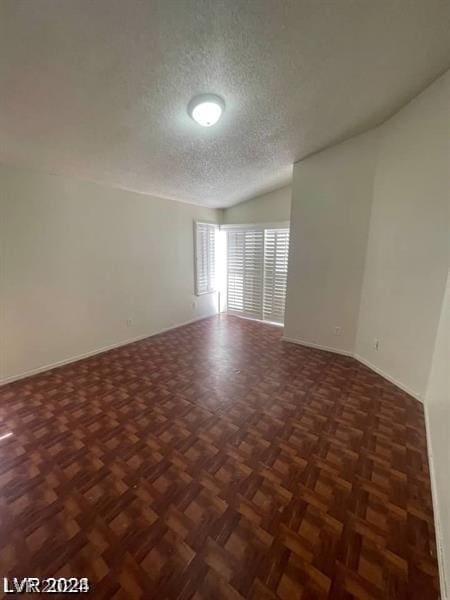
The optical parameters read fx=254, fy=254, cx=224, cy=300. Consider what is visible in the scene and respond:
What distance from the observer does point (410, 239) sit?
2.41 meters

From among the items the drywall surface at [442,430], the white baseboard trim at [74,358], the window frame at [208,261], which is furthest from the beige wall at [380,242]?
the white baseboard trim at [74,358]

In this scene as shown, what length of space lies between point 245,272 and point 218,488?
3.87 m

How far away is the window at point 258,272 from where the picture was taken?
4.43m

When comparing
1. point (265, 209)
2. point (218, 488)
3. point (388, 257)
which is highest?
point (265, 209)

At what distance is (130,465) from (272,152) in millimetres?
3235

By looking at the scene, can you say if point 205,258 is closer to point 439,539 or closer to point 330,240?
point 330,240

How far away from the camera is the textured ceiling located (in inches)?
50.3

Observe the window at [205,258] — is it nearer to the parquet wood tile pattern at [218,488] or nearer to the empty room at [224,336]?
the empty room at [224,336]

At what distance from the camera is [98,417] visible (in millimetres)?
2090

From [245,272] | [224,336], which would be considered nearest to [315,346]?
[224,336]

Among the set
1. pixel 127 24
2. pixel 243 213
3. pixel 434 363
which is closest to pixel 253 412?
pixel 434 363

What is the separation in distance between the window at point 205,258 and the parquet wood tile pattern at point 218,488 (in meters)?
2.43

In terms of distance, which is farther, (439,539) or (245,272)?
(245,272)

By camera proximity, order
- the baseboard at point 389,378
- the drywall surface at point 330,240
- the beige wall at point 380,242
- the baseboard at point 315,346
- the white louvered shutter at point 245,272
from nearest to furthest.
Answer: the beige wall at point 380,242, the baseboard at point 389,378, the drywall surface at point 330,240, the baseboard at point 315,346, the white louvered shutter at point 245,272
